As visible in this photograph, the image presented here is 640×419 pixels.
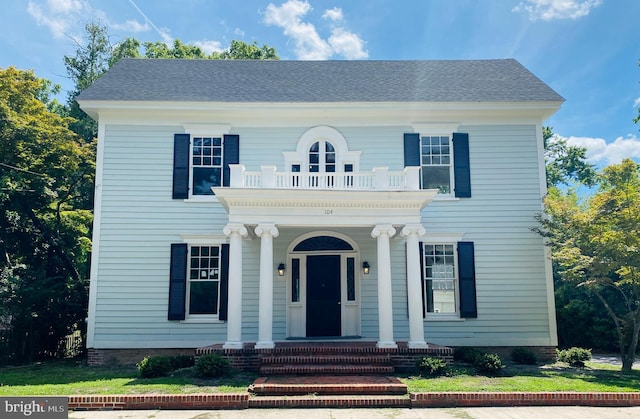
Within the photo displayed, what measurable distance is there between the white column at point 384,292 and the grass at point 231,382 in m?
1.16

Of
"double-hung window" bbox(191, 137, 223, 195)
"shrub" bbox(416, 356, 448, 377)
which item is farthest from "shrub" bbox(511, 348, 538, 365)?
"double-hung window" bbox(191, 137, 223, 195)

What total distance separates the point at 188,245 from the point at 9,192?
6027mm

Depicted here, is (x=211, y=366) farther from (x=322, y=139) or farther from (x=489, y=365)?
(x=322, y=139)

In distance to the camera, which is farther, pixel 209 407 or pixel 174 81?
pixel 174 81

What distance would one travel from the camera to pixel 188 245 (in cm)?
1268

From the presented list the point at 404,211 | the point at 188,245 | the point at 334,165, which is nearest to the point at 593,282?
the point at 404,211

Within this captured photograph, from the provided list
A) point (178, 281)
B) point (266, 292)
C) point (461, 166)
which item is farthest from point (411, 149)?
point (178, 281)

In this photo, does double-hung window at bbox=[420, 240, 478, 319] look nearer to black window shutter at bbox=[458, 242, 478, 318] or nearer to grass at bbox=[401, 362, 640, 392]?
black window shutter at bbox=[458, 242, 478, 318]

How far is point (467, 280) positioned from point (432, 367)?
12.1 feet

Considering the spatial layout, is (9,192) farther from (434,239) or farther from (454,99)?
(454,99)

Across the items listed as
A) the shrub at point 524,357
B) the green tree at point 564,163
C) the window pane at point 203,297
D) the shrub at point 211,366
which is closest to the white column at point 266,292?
the shrub at point 211,366

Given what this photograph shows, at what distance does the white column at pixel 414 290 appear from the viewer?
10.6 meters

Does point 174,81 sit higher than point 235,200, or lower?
higher

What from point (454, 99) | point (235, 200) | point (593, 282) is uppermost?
point (454, 99)
